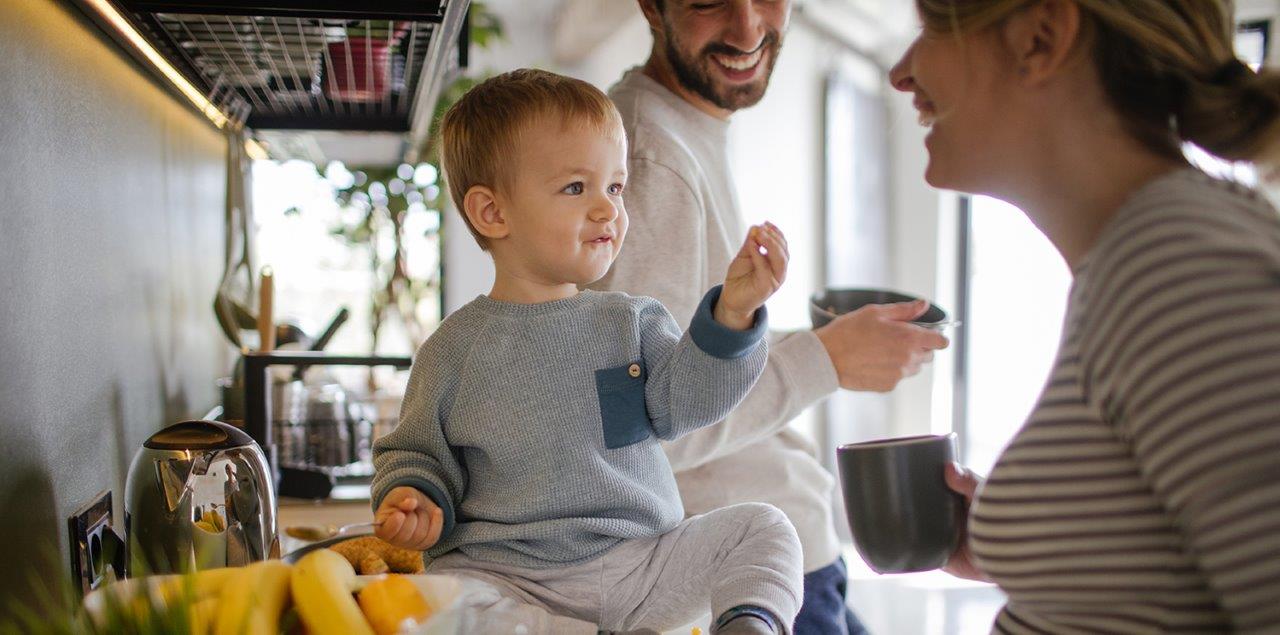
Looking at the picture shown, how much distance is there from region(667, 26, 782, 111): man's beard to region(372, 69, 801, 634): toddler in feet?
1.34

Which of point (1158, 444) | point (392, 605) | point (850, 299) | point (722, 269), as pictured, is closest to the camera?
point (1158, 444)

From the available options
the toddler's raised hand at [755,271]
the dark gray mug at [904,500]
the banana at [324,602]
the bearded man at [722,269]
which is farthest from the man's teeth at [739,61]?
the banana at [324,602]

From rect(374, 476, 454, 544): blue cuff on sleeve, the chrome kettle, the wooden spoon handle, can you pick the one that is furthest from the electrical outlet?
the wooden spoon handle

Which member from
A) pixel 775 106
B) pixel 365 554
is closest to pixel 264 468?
pixel 365 554

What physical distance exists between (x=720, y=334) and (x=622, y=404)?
0.12m

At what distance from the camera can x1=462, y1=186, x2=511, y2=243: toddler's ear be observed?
100 centimetres

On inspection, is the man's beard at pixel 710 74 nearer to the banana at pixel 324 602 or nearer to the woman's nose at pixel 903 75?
the woman's nose at pixel 903 75

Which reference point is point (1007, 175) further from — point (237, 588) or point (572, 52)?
point (572, 52)

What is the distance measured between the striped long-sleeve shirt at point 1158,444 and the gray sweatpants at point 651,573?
0.83 ft

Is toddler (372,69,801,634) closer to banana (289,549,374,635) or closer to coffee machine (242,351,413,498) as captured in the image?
banana (289,549,374,635)

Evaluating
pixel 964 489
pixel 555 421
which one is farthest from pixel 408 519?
pixel 964 489

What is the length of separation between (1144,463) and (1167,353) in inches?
2.5

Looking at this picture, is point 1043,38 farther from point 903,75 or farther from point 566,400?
point 566,400

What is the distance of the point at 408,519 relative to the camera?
85 centimetres
